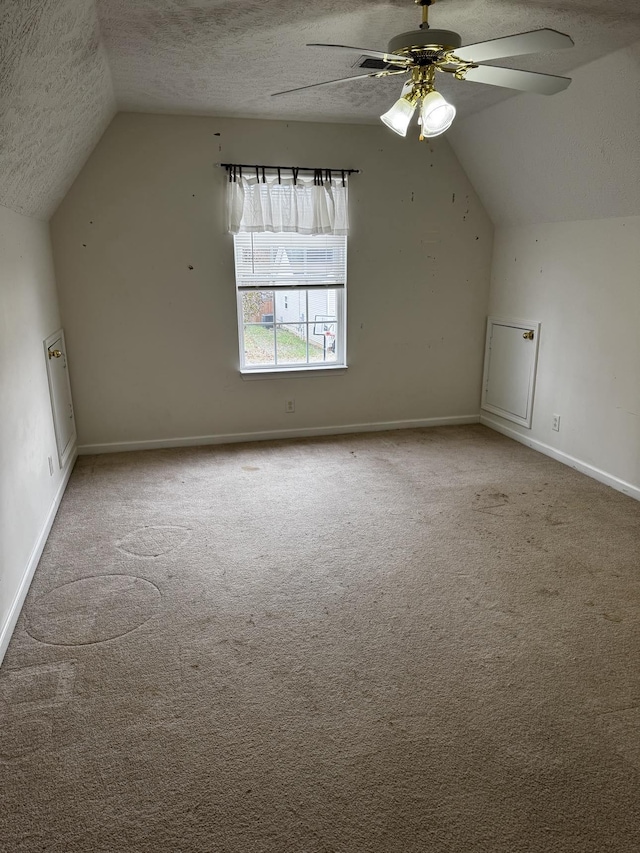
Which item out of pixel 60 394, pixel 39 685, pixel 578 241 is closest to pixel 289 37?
pixel 578 241

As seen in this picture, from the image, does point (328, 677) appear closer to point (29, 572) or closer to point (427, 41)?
point (29, 572)

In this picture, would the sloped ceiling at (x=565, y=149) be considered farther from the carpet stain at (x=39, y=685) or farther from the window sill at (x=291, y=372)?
the carpet stain at (x=39, y=685)

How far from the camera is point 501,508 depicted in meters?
3.38

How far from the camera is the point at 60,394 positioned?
3.76 meters

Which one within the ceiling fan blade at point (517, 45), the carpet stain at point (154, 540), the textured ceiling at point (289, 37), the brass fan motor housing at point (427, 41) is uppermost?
the textured ceiling at point (289, 37)

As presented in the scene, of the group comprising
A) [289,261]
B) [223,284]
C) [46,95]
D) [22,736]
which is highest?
[46,95]

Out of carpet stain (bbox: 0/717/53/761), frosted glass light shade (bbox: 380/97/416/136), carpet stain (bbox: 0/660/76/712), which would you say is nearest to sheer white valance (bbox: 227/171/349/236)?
frosted glass light shade (bbox: 380/97/416/136)

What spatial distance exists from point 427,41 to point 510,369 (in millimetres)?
3073

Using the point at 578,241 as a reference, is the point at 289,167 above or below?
above

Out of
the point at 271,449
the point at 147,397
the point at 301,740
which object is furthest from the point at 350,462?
the point at 301,740

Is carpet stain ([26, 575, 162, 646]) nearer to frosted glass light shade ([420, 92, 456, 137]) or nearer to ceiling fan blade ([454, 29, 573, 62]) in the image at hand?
frosted glass light shade ([420, 92, 456, 137])

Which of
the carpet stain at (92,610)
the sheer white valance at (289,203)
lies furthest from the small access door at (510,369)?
the carpet stain at (92,610)

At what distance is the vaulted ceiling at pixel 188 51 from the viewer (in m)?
2.08

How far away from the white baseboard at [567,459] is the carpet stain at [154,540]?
107 inches
